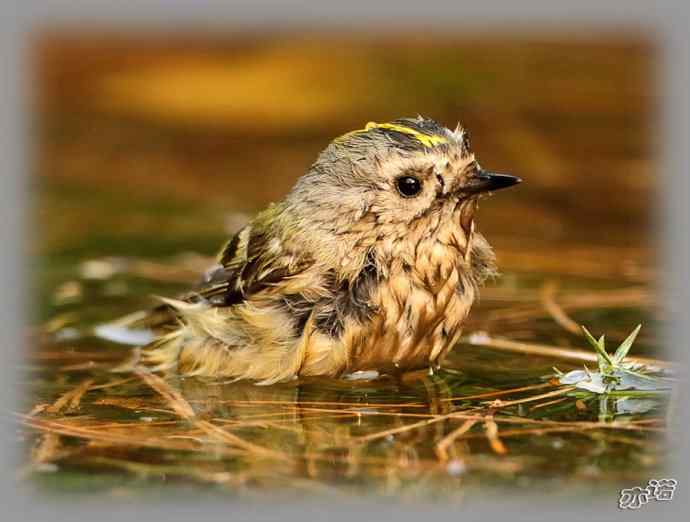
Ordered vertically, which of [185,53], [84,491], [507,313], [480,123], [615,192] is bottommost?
[84,491]

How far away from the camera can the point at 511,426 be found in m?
3.59

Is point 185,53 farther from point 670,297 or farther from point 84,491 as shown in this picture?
point 84,491

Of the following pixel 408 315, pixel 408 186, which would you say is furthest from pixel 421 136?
pixel 408 315

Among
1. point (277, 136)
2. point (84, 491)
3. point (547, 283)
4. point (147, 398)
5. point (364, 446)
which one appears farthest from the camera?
point (277, 136)

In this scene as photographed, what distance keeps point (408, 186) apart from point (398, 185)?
4 centimetres

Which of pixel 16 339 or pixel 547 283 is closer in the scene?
pixel 16 339

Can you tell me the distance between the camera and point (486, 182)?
13.2 ft

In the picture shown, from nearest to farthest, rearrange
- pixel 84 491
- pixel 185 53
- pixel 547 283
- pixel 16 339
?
pixel 84 491 → pixel 16 339 → pixel 547 283 → pixel 185 53

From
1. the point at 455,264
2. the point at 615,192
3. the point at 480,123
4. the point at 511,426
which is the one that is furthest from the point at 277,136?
the point at 511,426

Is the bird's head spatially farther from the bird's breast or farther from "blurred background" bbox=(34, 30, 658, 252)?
"blurred background" bbox=(34, 30, 658, 252)

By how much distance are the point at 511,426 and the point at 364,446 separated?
18.4 inches

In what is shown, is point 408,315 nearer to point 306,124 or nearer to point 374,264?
point 374,264

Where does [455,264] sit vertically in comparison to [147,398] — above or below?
above

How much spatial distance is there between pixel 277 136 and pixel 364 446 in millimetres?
6206
